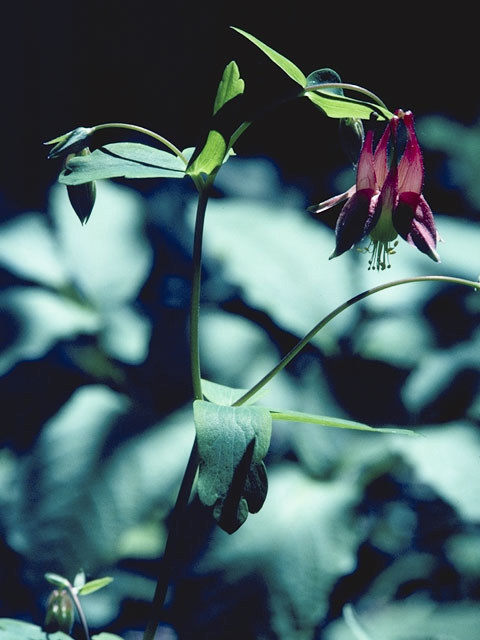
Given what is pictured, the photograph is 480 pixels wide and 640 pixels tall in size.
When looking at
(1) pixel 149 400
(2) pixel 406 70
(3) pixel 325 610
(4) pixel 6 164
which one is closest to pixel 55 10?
(4) pixel 6 164

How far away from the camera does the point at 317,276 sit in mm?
1397

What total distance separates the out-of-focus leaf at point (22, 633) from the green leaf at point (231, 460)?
0.27 meters

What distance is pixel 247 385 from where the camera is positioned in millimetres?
1267

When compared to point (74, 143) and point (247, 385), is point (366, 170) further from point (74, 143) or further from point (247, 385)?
point (247, 385)

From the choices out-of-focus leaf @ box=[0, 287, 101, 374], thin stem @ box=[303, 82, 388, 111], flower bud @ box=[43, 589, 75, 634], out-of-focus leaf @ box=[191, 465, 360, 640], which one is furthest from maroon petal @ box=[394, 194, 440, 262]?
out-of-focus leaf @ box=[0, 287, 101, 374]

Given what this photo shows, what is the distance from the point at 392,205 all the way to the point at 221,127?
16 cm

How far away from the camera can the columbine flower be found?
2.07 ft

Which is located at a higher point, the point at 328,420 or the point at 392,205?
the point at 392,205

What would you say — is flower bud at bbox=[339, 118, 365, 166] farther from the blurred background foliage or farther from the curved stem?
the blurred background foliage

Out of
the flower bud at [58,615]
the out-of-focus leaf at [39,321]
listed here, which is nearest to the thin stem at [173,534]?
the flower bud at [58,615]

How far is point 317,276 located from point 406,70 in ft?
2.31

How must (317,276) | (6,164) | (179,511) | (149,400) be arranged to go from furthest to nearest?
(6,164), (317,276), (149,400), (179,511)

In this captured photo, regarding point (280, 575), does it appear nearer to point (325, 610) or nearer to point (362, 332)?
point (325, 610)

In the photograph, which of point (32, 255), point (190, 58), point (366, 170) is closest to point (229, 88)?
point (366, 170)
